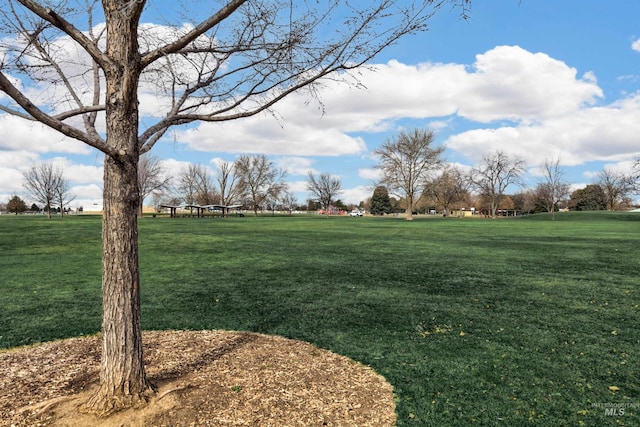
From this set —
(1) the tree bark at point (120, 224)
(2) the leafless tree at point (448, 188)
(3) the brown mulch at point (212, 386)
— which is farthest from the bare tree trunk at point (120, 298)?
(2) the leafless tree at point (448, 188)

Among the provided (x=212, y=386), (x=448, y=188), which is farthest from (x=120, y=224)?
(x=448, y=188)

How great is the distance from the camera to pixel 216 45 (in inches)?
145

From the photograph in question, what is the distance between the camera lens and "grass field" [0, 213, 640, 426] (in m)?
3.52

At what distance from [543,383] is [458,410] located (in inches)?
42.6

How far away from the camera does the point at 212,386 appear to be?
3.45m

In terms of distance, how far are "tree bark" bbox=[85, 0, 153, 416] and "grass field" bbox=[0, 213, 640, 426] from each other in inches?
86.0

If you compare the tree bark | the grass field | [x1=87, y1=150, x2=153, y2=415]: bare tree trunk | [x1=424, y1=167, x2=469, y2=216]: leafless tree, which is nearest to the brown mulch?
[x1=87, y1=150, x2=153, y2=415]: bare tree trunk

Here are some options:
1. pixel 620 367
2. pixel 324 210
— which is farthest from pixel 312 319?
pixel 324 210

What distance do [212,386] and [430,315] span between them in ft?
12.5

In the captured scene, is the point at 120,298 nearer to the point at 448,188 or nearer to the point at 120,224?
the point at 120,224

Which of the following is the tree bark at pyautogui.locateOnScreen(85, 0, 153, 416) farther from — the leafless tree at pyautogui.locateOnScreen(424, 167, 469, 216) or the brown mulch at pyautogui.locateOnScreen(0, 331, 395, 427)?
the leafless tree at pyautogui.locateOnScreen(424, 167, 469, 216)

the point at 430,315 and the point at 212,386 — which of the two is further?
the point at 430,315

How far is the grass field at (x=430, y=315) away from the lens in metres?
3.52

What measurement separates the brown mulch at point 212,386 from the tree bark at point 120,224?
26 centimetres
